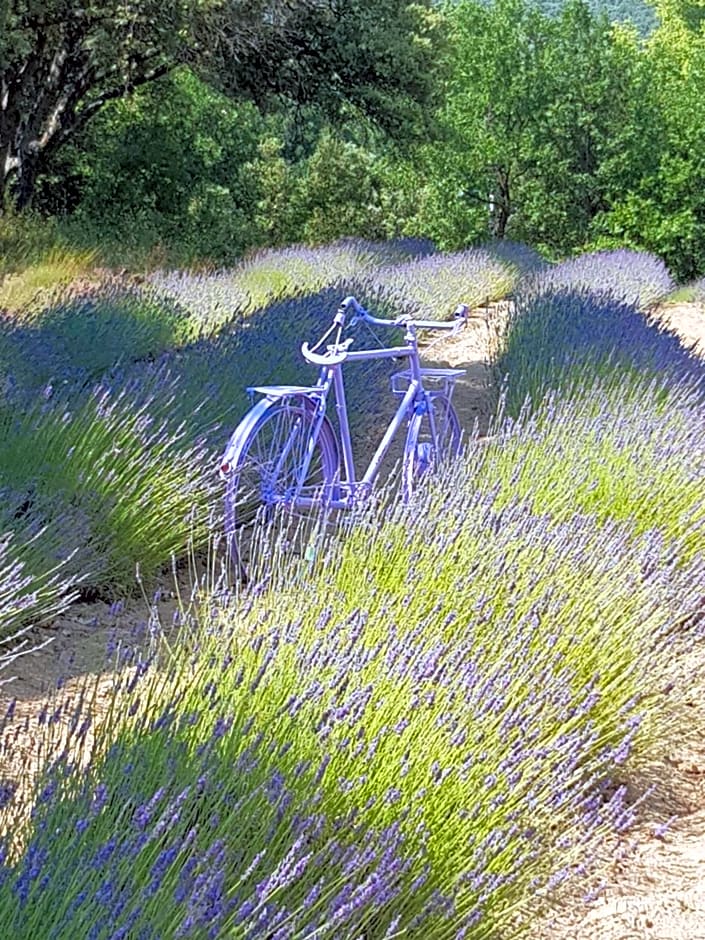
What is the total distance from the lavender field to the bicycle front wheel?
34cm

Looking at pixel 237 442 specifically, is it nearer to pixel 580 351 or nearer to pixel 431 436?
pixel 431 436

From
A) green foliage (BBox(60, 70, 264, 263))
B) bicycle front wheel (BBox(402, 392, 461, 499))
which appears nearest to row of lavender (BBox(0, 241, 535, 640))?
bicycle front wheel (BBox(402, 392, 461, 499))

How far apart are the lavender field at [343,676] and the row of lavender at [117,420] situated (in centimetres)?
2

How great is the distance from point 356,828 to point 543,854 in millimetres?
516

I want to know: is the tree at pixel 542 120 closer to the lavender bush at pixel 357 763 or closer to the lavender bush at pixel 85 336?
the lavender bush at pixel 85 336

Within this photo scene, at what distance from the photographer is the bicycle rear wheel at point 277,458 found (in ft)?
13.8

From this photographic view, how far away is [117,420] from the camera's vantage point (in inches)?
177

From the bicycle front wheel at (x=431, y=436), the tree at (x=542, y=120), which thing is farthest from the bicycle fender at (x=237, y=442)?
the tree at (x=542, y=120)

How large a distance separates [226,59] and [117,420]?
37.8 ft

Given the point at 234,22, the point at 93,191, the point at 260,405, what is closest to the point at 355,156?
the point at 93,191

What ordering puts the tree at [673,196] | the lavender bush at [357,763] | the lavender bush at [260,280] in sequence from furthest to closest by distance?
the tree at [673,196] < the lavender bush at [260,280] < the lavender bush at [357,763]

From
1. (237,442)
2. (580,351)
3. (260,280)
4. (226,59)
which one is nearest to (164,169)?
(226,59)

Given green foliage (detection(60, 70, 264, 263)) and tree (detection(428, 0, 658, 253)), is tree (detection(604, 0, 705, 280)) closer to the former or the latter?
tree (detection(428, 0, 658, 253))

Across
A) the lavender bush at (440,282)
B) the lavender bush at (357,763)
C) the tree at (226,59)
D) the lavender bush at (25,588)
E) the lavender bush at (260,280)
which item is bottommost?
the lavender bush at (440,282)
